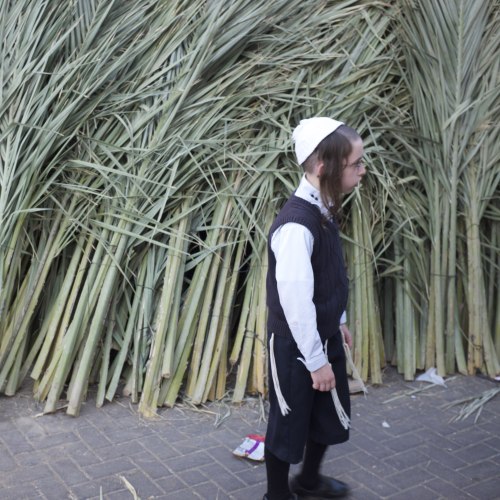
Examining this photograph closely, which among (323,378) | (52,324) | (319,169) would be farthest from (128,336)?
(319,169)

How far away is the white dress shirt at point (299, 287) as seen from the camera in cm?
278

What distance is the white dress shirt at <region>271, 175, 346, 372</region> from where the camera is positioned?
9.13 ft

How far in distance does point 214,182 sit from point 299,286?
1.58 metres

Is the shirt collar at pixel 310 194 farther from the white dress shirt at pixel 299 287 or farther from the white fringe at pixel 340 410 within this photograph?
the white fringe at pixel 340 410

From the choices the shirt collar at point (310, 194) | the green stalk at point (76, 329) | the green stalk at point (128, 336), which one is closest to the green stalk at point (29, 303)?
the green stalk at point (76, 329)

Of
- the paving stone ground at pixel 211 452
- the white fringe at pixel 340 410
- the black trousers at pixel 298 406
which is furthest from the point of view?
the paving stone ground at pixel 211 452

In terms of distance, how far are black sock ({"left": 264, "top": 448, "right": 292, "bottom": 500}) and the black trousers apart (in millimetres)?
82

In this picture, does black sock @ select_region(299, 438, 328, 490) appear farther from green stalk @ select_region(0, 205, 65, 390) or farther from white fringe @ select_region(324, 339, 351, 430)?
green stalk @ select_region(0, 205, 65, 390)

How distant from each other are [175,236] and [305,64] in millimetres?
1288

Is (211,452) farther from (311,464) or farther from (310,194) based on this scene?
(310,194)

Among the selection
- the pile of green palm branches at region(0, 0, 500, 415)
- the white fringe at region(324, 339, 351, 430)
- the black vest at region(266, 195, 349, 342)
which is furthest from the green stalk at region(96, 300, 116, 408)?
the white fringe at region(324, 339, 351, 430)

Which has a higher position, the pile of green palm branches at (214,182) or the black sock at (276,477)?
the pile of green palm branches at (214,182)

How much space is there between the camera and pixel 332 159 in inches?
112

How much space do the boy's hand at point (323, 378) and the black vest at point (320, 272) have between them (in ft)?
A: 0.51
